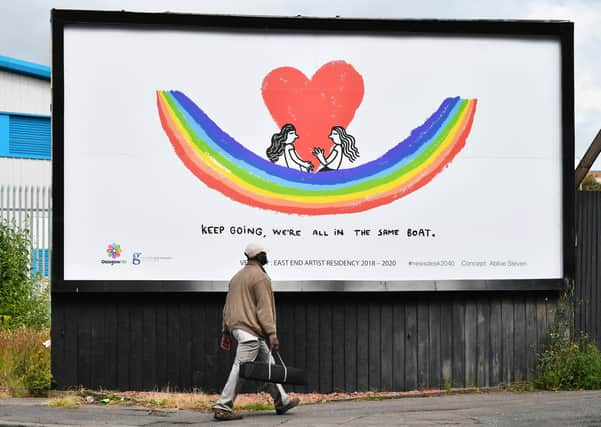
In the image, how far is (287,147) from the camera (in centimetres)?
1303

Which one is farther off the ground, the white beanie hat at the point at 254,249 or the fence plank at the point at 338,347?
the white beanie hat at the point at 254,249

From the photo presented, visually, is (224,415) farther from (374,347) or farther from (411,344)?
(411,344)

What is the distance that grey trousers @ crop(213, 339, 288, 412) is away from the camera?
36.7 ft

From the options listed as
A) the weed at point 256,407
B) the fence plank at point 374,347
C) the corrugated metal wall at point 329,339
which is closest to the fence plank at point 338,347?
the corrugated metal wall at point 329,339

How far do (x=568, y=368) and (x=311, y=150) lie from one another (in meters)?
4.16

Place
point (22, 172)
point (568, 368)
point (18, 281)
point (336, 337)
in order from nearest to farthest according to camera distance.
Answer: point (336, 337), point (568, 368), point (18, 281), point (22, 172)

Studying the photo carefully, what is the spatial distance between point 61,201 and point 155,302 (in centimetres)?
164

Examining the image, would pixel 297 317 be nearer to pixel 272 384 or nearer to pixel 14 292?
pixel 272 384

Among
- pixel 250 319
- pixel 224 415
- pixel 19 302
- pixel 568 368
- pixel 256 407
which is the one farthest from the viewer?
pixel 19 302

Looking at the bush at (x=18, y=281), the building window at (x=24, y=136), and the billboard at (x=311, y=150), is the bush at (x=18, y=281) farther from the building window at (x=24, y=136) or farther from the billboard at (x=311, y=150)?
the building window at (x=24, y=136)

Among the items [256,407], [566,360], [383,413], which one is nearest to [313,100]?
[256,407]

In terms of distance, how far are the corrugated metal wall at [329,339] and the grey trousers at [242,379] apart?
1.52 metres

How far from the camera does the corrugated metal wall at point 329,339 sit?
1289 cm

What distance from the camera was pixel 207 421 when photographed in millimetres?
11227
